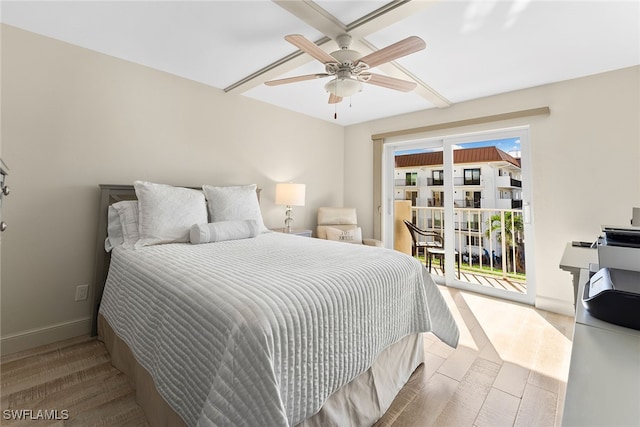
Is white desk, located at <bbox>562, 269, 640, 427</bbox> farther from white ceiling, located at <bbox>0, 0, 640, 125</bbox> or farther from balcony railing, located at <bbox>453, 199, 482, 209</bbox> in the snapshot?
balcony railing, located at <bbox>453, 199, 482, 209</bbox>

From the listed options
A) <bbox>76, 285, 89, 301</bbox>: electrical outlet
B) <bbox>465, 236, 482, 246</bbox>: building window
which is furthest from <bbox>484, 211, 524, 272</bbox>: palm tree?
<bbox>76, 285, 89, 301</bbox>: electrical outlet

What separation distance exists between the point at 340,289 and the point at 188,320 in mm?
644

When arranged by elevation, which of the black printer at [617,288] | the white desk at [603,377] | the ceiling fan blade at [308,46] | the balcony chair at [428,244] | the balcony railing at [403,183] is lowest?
the balcony chair at [428,244]

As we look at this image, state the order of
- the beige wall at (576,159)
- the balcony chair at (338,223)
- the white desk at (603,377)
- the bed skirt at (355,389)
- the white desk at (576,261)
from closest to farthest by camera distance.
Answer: the white desk at (603,377), the bed skirt at (355,389), the white desk at (576,261), the beige wall at (576,159), the balcony chair at (338,223)

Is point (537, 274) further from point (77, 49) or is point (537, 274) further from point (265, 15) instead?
point (77, 49)

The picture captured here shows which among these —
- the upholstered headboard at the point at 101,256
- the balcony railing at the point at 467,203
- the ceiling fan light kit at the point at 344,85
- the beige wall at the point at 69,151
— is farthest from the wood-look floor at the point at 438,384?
the ceiling fan light kit at the point at 344,85

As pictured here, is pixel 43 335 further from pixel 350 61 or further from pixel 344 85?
pixel 350 61

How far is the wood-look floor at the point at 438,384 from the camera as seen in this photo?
1416 mm

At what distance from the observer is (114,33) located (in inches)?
81.0

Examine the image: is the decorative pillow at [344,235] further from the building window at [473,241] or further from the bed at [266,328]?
the bed at [266,328]

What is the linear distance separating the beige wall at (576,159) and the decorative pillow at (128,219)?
3.78 meters

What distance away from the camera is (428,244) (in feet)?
12.5

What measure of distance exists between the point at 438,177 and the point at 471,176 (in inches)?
16.1

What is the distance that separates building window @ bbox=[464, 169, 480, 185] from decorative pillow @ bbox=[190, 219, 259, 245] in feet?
8.98
